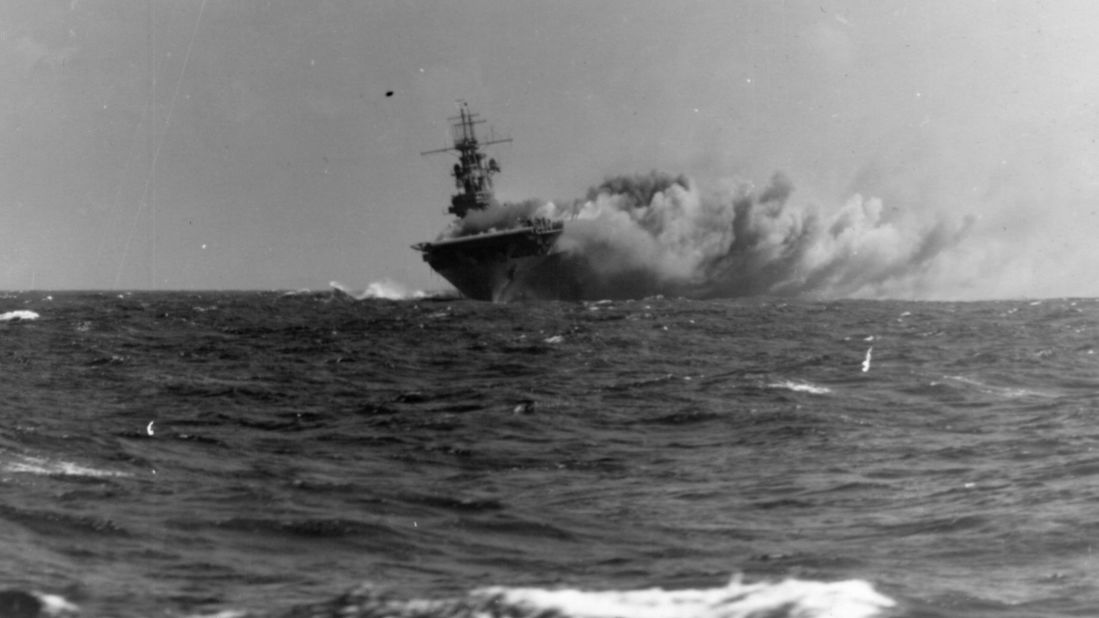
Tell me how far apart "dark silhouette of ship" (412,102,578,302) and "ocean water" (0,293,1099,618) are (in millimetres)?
49652

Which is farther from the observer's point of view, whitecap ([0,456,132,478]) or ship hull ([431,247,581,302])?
ship hull ([431,247,581,302])

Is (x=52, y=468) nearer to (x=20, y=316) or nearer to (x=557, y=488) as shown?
(x=557, y=488)

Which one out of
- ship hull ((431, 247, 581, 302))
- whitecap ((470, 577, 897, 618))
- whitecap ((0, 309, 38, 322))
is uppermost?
ship hull ((431, 247, 581, 302))

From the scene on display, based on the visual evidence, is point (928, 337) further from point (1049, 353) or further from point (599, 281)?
point (599, 281)

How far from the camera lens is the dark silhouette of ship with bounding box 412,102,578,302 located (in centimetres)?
7644

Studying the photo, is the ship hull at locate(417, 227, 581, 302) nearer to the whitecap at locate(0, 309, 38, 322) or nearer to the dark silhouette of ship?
the dark silhouette of ship

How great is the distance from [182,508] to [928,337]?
94.9 feet

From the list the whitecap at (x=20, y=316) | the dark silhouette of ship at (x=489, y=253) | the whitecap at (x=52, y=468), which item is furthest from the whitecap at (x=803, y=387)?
the dark silhouette of ship at (x=489, y=253)

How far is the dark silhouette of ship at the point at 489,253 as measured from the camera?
251ft

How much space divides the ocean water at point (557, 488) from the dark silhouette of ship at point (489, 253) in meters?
49.7

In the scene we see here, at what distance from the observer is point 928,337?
35.2m

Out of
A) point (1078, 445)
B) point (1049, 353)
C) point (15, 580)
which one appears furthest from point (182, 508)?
point (1049, 353)

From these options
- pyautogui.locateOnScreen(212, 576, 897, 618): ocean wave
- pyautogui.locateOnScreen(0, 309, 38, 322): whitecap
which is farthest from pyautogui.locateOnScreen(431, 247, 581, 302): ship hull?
pyautogui.locateOnScreen(212, 576, 897, 618): ocean wave

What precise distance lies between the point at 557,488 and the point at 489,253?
64750 millimetres
